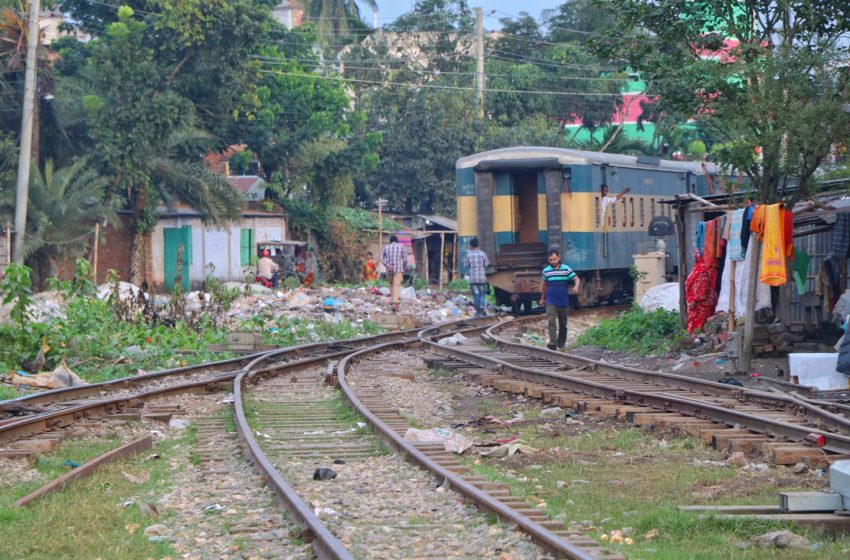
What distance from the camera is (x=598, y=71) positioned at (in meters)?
51.6

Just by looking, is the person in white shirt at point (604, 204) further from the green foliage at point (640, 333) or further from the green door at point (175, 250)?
the green door at point (175, 250)

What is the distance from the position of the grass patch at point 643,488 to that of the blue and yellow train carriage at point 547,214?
14875mm

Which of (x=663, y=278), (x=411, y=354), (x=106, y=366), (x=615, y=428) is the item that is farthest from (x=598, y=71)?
(x=615, y=428)

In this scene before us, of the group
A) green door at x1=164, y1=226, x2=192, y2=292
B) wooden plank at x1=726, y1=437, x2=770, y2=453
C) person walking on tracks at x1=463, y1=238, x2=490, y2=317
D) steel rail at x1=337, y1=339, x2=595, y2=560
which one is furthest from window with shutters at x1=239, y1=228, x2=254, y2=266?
wooden plank at x1=726, y1=437, x2=770, y2=453

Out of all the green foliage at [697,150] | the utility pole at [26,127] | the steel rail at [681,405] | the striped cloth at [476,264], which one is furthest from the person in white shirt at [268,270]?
the green foliage at [697,150]

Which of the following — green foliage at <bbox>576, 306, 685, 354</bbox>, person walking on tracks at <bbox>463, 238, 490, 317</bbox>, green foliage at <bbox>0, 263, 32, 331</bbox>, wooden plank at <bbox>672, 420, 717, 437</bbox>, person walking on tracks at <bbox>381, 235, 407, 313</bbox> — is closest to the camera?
wooden plank at <bbox>672, 420, 717, 437</bbox>

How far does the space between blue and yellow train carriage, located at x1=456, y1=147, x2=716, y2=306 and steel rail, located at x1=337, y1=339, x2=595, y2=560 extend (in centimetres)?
1392

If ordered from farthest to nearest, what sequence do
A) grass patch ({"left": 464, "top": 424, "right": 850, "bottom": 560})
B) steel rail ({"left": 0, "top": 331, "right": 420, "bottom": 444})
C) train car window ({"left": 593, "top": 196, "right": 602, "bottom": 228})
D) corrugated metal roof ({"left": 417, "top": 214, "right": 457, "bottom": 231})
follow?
corrugated metal roof ({"left": 417, "top": 214, "right": 457, "bottom": 231}) < train car window ({"left": 593, "top": 196, "right": 602, "bottom": 228}) < steel rail ({"left": 0, "top": 331, "right": 420, "bottom": 444}) < grass patch ({"left": 464, "top": 424, "right": 850, "bottom": 560})

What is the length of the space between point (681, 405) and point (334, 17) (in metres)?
46.2

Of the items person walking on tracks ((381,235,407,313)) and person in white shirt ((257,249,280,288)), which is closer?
person walking on tracks ((381,235,407,313))

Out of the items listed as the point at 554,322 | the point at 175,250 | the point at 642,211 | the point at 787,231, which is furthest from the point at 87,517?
the point at 175,250

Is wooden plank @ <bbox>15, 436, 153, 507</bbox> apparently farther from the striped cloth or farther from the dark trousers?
the striped cloth

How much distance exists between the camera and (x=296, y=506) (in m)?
6.57

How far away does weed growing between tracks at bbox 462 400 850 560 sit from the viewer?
19.7 feet
